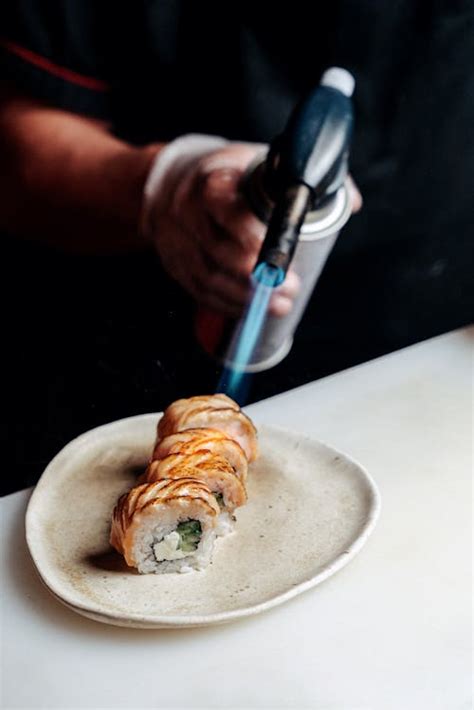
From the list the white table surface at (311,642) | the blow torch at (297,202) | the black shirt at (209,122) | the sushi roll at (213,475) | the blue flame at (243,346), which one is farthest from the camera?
the black shirt at (209,122)

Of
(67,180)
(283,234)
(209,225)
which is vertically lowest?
(67,180)

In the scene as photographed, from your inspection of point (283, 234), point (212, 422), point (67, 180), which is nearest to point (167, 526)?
point (212, 422)

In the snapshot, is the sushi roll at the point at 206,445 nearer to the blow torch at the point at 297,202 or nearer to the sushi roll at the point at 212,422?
the sushi roll at the point at 212,422

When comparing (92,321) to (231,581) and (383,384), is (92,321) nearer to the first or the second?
(383,384)

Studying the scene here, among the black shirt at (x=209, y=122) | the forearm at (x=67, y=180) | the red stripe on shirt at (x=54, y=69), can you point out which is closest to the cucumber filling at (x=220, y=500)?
the black shirt at (x=209, y=122)

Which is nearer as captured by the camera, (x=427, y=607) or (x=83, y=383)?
(x=427, y=607)

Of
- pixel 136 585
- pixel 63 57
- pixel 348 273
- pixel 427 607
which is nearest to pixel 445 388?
pixel 427 607

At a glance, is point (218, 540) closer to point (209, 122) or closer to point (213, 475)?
point (213, 475)
